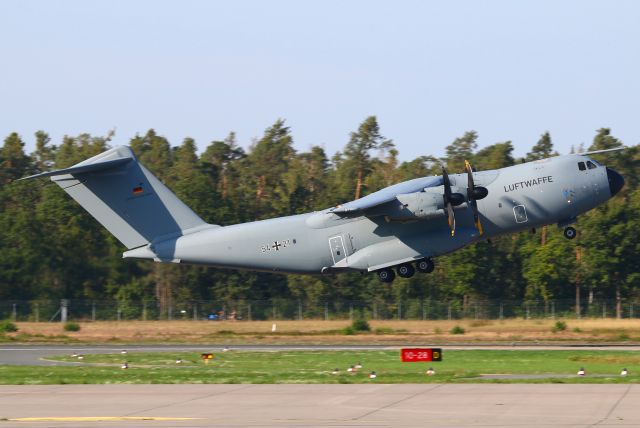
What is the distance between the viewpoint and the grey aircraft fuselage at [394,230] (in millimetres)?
42406

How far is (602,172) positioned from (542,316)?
20.3 meters

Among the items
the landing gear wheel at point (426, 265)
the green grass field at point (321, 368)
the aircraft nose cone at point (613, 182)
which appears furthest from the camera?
the landing gear wheel at point (426, 265)

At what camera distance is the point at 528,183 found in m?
42.4

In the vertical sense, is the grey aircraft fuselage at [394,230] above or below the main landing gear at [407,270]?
above

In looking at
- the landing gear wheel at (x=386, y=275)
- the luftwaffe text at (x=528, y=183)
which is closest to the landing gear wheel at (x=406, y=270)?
the landing gear wheel at (x=386, y=275)

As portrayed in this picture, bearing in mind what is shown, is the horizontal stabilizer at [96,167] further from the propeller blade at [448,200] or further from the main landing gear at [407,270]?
the propeller blade at [448,200]

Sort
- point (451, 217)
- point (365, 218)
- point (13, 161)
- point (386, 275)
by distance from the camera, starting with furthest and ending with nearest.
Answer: point (13, 161)
point (386, 275)
point (365, 218)
point (451, 217)

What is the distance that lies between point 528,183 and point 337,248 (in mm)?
8473

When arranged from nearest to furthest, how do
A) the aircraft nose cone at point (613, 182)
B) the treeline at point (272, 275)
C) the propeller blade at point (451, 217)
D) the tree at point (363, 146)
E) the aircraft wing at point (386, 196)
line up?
the propeller blade at point (451, 217) < the aircraft wing at point (386, 196) < the aircraft nose cone at point (613, 182) < the treeline at point (272, 275) < the tree at point (363, 146)

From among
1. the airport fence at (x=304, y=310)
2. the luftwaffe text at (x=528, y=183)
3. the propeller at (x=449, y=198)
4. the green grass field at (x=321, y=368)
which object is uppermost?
the luftwaffe text at (x=528, y=183)

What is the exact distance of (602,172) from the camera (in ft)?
140

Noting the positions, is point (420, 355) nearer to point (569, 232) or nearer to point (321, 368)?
point (321, 368)

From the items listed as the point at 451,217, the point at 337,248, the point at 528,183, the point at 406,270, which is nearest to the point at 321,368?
the point at 451,217
